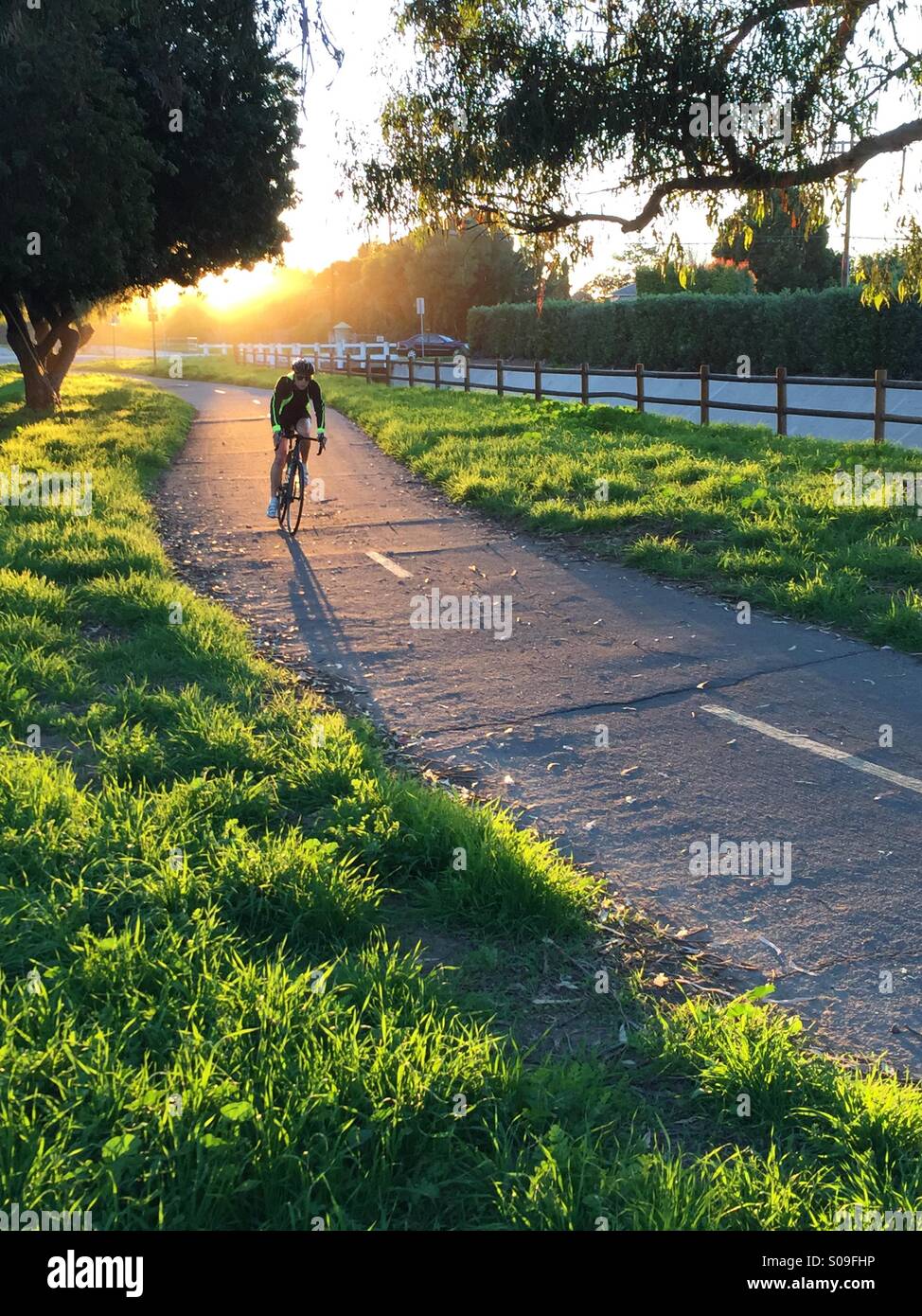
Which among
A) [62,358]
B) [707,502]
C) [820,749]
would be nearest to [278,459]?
[707,502]

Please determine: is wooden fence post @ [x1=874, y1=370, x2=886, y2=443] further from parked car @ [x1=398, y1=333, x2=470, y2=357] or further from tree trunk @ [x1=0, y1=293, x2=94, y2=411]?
parked car @ [x1=398, y1=333, x2=470, y2=357]

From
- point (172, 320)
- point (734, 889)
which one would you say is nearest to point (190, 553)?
point (734, 889)

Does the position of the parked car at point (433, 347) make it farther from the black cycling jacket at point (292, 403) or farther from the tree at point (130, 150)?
the black cycling jacket at point (292, 403)

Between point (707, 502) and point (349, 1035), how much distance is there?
10.4 metres

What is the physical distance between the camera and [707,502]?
42.2ft

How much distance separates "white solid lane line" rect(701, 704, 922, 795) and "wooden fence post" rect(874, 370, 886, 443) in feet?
36.1

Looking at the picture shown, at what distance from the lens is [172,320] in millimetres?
170500

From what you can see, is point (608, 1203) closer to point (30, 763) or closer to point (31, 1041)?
point (31, 1041)

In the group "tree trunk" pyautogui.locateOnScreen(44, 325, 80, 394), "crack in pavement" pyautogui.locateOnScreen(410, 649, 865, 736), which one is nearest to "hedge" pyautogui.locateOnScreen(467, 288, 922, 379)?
"tree trunk" pyautogui.locateOnScreen(44, 325, 80, 394)

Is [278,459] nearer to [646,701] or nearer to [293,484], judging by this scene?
[293,484]

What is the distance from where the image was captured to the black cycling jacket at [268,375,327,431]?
499 inches

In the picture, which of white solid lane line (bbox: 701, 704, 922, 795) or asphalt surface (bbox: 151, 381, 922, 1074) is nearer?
asphalt surface (bbox: 151, 381, 922, 1074)
